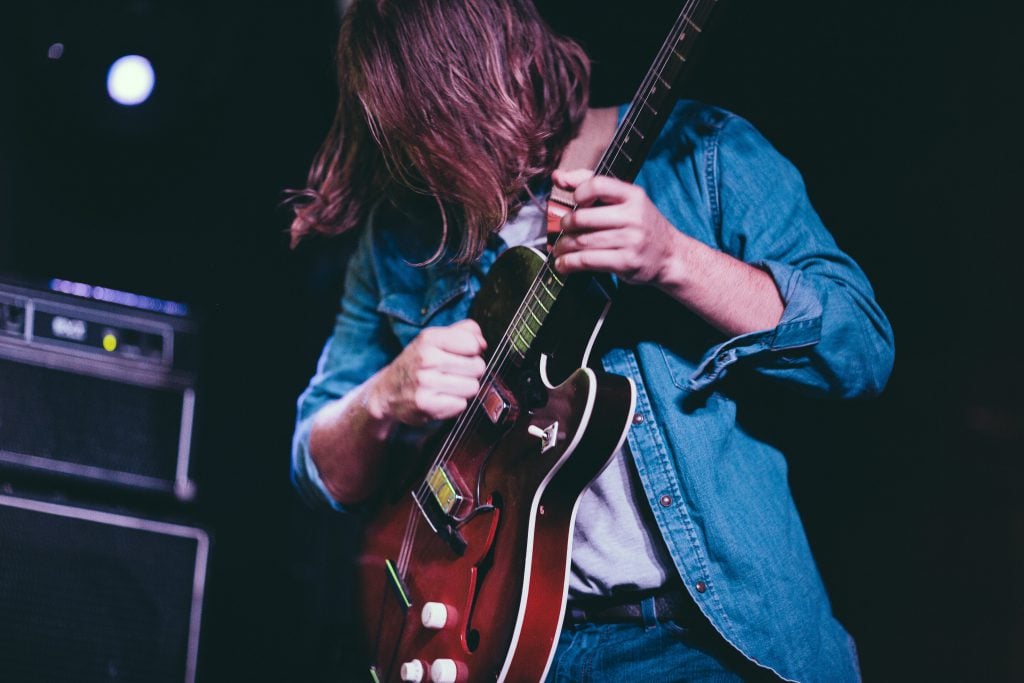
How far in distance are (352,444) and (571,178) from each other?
0.62 meters

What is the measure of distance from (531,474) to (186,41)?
4.11ft

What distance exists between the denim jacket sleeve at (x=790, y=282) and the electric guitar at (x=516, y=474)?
0.18 metres

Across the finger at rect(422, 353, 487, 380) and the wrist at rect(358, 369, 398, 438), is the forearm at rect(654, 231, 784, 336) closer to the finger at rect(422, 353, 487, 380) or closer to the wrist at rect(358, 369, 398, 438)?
the finger at rect(422, 353, 487, 380)

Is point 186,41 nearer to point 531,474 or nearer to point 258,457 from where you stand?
point 258,457

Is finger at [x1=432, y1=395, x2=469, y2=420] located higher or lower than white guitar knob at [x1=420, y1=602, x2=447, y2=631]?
higher

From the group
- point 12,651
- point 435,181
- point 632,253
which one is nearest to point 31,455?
point 12,651

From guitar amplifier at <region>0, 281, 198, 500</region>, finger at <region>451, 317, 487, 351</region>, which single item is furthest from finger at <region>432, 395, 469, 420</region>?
guitar amplifier at <region>0, 281, 198, 500</region>

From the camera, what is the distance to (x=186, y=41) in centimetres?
177

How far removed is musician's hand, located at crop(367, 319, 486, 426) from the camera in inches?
48.6

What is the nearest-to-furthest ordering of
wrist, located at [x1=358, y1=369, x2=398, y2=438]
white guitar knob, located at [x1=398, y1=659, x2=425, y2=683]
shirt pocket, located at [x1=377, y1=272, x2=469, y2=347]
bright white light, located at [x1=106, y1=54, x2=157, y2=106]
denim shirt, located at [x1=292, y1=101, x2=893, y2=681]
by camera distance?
denim shirt, located at [x1=292, y1=101, x2=893, y2=681], white guitar knob, located at [x1=398, y1=659, x2=425, y2=683], wrist, located at [x1=358, y1=369, x2=398, y2=438], shirt pocket, located at [x1=377, y1=272, x2=469, y2=347], bright white light, located at [x1=106, y1=54, x2=157, y2=106]

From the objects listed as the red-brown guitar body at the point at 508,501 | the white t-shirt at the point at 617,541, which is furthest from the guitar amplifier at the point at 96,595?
the white t-shirt at the point at 617,541

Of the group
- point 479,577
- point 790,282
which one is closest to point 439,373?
point 479,577

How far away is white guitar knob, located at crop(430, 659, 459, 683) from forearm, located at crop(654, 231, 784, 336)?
0.57m

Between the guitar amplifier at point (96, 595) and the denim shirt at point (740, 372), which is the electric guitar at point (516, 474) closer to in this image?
the denim shirt at point (740, 372)
